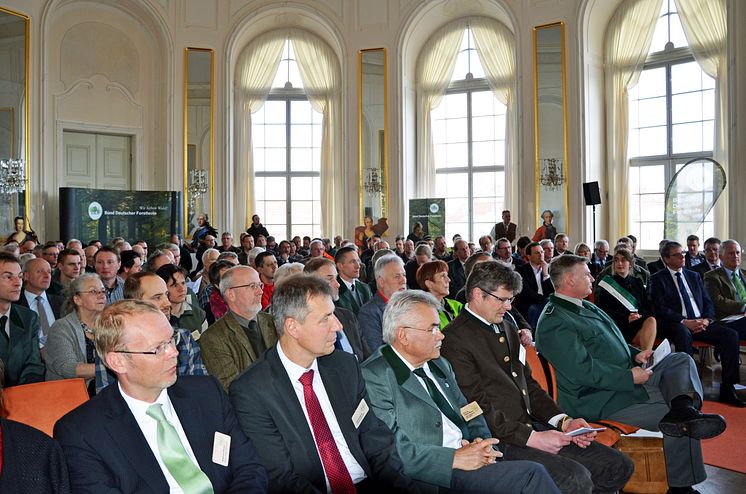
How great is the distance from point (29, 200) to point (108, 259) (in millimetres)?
7928

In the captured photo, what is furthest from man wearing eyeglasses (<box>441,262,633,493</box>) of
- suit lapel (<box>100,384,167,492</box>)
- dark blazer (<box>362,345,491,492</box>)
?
suit lapel (<box>100,384,167,492</box>)

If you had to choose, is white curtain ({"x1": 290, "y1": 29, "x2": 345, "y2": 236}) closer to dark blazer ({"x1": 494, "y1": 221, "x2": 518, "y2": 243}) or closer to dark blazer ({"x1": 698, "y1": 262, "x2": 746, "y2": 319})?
dark blazer ({"x1": 494, "y1": 221, "x2": 518, "y2": 243})

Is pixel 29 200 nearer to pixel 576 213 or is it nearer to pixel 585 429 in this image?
pixel 576 213

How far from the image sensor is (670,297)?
591 cm

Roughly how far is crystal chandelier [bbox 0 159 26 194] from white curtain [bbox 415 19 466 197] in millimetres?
7341

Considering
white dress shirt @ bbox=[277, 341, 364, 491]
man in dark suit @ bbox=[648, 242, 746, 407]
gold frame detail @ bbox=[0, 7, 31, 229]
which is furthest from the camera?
gold frame detail @ bbox=[0, 7, 31, 229]

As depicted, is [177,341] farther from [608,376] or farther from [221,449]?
[608,376]

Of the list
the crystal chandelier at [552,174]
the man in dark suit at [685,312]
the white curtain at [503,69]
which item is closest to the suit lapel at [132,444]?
the man in dark suit at [685,312]

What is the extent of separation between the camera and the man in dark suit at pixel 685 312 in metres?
5.57

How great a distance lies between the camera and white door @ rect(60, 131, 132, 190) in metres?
13.3

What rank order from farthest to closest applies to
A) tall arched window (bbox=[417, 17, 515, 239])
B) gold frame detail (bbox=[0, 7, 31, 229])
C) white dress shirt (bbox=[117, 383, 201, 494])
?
tall arched window (bbox=[417, 17, 515, 239]) < gold frame detail (bbox=[0, 7, 31, 229]) < white dress shirt (bbox=[117, 383, 201, 494])

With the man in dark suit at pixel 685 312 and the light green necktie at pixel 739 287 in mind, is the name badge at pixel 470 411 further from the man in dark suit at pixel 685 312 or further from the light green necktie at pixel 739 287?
the light green necktie at pixel 739 287

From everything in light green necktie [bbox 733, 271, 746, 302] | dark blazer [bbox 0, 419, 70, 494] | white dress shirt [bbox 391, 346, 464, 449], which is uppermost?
light green necktie [bbox 733, 271, 746, 302]

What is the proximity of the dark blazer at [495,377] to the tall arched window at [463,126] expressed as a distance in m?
10.9
